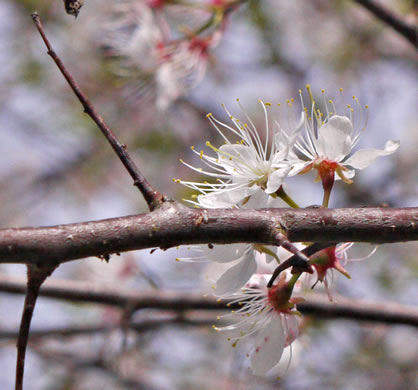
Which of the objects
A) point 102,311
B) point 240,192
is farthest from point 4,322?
point 240,192

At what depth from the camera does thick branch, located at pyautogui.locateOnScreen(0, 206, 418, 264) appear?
3.17 feet

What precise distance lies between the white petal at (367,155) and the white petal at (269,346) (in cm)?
39

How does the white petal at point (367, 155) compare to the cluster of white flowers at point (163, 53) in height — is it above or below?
below

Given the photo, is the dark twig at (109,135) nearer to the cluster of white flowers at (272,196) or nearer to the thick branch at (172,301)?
the cluster of white flowers at (272,196)

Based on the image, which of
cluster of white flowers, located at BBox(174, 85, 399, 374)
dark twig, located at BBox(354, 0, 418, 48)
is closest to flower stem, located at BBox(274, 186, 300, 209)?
cluster of white flowers, located at BBox(174, 85, 399, 374)

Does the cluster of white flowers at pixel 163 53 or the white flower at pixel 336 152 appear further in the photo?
the cluster of white flowers at pixel 163 53

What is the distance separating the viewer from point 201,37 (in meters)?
2.67

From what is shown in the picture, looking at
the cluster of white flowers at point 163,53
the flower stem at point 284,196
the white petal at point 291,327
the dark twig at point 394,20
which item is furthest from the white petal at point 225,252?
the cluster of white flowers at point 163,53

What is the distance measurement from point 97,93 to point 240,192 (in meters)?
3.18

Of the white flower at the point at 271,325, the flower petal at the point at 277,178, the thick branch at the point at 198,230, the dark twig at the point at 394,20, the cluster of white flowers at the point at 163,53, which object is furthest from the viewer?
the cluster of white flowers at the point at 163,53

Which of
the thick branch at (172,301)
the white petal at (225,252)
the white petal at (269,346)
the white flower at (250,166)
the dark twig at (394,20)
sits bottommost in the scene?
the white petal at (269,346)

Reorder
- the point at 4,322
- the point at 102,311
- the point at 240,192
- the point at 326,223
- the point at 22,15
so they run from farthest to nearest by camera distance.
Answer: the point at 22,15
the point at 4,322
the point at 102,311
the point at 240,192
the point at 326,223

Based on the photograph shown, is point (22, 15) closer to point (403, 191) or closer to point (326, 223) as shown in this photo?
point (403, 191)

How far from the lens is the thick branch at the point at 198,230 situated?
97 centimetres
